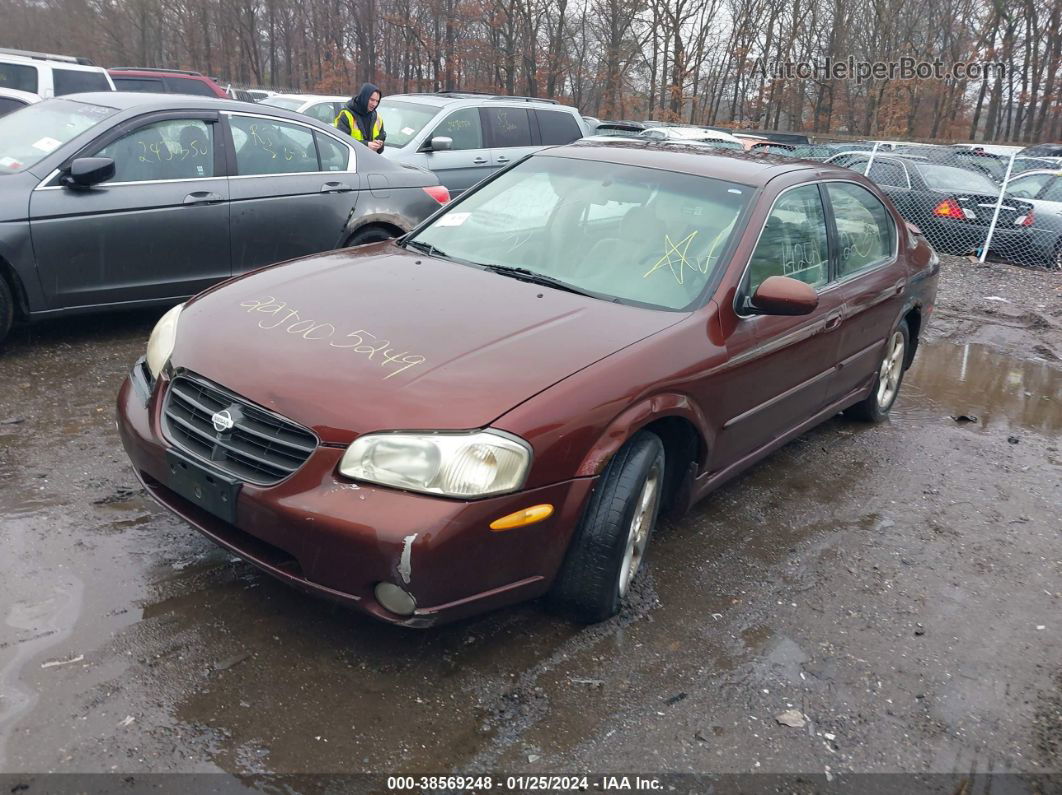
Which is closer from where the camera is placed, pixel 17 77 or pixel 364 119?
pixel 364 119

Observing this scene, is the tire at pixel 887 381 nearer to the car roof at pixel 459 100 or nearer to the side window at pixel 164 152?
the side window at pixel 164 152

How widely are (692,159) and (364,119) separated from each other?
19.3 ft

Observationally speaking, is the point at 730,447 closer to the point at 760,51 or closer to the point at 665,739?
the point at 665,739

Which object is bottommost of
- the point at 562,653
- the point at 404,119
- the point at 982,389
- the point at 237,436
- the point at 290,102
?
the point at 982,389

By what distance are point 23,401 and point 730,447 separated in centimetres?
378

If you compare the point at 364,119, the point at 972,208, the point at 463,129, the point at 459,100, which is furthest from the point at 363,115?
the point at 972,208

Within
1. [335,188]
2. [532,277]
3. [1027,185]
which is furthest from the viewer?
[1027,185]

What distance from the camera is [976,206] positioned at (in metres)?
13.0

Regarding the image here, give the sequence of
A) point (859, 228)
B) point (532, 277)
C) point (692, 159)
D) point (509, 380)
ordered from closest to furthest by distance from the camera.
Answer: point (509, 380)
point (532, 277)
point (692, 159)
point (859, 228)

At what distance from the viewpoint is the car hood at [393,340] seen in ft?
9.43

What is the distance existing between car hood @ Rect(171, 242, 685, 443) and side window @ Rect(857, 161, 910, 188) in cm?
1165

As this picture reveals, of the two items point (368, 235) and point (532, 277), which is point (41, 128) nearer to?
point (368, 235)

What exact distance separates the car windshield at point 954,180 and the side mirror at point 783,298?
11.0m

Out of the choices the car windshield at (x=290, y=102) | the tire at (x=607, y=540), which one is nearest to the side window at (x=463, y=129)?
the car windshield at (x=290, y=102)
